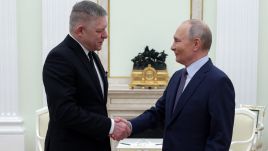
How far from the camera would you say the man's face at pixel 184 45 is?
2.40 m

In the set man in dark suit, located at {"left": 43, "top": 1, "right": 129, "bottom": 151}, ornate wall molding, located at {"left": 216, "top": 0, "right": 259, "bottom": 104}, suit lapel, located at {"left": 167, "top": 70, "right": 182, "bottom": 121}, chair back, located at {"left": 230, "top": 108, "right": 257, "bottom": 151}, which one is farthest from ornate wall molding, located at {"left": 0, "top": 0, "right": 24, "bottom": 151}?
suit lapel, located at {"left": 167, "top": 70, "right": 182, "bottom": 121}

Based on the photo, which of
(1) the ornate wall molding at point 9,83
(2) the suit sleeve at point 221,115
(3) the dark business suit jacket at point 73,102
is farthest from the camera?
(1) the ornate wall molding at point 9,83

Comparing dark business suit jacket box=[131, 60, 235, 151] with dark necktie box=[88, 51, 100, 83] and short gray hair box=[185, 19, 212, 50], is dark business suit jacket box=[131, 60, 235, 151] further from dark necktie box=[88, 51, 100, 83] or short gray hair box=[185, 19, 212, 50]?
dark necktie box=[88, 51, 100, 83]

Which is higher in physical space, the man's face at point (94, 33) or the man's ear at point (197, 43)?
the man's face at point (94, 33)

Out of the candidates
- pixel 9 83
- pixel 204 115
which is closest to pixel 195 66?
pixel 204 115

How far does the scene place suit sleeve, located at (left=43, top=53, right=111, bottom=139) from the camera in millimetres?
2344

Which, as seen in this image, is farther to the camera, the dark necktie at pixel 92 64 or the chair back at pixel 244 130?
the chair back at pixel 244 130

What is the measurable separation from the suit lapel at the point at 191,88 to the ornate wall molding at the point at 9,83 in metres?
4.00

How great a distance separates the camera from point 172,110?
8.05ft

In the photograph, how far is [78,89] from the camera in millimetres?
2418

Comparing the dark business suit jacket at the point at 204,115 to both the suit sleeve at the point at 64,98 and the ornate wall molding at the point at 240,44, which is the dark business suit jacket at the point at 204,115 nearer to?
the suit sleeve at the point at 64,98

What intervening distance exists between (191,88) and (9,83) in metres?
4.10

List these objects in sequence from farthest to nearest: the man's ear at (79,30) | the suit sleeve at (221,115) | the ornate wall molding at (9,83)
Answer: the ornate wall molding at (9,83) → the man's ear at (79,30) → the suit sleeve at (221,115)

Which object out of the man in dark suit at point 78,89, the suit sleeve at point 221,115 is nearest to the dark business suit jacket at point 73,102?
the man in dark suit at point 78,89
